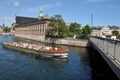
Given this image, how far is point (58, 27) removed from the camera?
7600 centimetres

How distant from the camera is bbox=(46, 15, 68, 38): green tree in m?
75.3

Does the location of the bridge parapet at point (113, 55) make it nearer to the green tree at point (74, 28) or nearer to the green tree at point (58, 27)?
the green tree at point (58, 27)

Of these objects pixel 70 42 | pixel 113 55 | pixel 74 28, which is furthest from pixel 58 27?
pixel 113 55

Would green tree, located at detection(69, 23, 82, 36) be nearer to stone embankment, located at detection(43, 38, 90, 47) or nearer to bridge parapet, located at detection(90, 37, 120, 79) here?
stone embankment, located at detection(43, 38, 90, 47)

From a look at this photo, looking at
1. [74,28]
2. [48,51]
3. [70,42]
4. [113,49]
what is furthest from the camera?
[74,28]

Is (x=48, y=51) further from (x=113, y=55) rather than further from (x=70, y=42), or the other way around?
(x=70, y=42)

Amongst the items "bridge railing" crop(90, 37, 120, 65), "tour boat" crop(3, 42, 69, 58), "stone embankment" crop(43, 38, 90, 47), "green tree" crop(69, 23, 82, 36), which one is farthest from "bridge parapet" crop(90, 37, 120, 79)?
"green tree" crop(69, 23, 82, 36)

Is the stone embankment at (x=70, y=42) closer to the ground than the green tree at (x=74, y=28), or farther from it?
closer to the ground

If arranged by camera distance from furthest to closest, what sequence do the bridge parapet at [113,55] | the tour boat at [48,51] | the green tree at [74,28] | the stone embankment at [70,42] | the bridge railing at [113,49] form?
the green tree at [74,28] → the stone embankment at [70,42] → the tour boat at [48,51] → the bridge railing at [113,49] → the bridge parapet at [113,55]

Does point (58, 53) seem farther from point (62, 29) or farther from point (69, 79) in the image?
point (62, 29)

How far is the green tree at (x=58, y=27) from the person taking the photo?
75.3 m

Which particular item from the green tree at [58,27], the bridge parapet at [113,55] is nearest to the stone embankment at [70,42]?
the green tree at [58,27]

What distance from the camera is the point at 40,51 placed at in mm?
35438

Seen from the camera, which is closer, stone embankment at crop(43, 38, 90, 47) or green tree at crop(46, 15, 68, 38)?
stone embankment at crop(43, 38, 90, 47)
